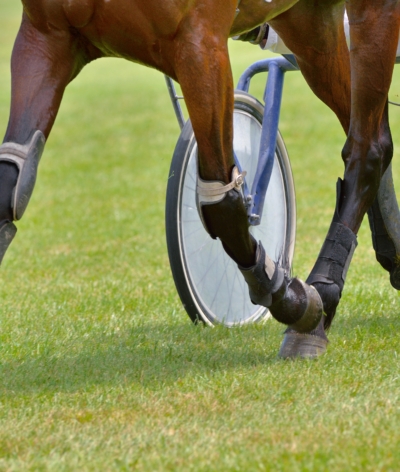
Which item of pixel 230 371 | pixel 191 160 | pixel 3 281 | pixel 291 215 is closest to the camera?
pixel 230 371

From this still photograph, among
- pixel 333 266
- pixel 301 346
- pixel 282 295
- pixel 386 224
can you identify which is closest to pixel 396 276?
pixel 386 224

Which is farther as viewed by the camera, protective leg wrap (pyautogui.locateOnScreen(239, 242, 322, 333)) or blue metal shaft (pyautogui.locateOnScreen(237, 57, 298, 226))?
blue metal shaft (pyautogui.locateOnScreen(237, 57, 298, 226))

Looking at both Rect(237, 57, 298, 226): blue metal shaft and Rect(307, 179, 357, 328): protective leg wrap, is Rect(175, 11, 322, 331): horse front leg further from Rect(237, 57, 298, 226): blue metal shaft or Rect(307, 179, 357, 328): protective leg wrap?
Rect(237, 57, 298, 226): blue metal shaft

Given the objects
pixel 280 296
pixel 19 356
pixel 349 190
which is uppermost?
pixel 349 190

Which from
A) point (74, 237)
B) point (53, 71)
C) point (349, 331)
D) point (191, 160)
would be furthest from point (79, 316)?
point (74, 237)

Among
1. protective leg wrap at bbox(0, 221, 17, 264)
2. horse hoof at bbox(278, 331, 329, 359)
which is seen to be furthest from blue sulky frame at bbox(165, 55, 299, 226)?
protective leg wrap at bbox(0, 221, 17, 264)

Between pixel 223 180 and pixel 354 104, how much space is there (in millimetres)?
955

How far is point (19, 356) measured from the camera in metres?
3.57

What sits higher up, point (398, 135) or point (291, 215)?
point (398, 135)

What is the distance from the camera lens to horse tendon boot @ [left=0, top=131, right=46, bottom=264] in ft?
9.05

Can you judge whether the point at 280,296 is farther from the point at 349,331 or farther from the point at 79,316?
the point at 79,316

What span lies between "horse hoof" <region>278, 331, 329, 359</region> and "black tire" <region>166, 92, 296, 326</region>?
0.61m

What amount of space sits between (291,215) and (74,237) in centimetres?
341

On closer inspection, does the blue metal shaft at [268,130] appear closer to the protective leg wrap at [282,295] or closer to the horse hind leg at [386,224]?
the horse hind leg at [386,224]
